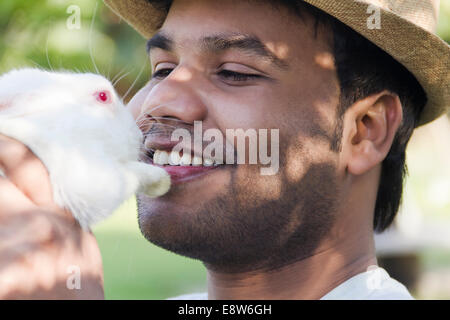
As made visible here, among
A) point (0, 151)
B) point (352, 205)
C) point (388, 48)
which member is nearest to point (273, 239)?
point (352, 205)

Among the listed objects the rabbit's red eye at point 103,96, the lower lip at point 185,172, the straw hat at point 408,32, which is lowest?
the lower lip at point 185,172

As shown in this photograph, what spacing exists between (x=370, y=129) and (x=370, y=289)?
775mm

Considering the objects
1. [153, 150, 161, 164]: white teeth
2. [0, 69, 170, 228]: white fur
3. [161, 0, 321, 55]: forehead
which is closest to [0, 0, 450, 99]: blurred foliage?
[161, 0, 321, 55]: forehead

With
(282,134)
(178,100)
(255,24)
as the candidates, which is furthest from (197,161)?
(255,24)


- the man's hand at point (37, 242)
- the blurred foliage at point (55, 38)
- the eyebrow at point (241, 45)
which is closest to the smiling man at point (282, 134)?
the eyebrow at point (241, 45)

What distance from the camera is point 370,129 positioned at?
2.90 metres

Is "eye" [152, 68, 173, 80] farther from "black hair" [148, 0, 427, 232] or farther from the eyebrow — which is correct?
"black hair" [148, 0, 427, 232]

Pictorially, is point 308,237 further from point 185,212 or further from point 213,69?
point 213,69

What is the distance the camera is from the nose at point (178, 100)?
2596mm

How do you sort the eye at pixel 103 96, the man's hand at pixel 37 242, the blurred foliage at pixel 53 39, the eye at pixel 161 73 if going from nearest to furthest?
the man's hand at pixel 37 242
the eye at pixel 103 96
the eye at pixel 161 73
the blurred foliage at pixel 53 39

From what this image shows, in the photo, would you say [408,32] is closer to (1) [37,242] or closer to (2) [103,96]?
(2) [103,96]

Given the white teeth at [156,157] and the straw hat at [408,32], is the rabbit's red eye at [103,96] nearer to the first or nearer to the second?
the white teeth at [156,157]

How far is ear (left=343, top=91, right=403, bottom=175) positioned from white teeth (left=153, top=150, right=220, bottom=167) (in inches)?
27.5
